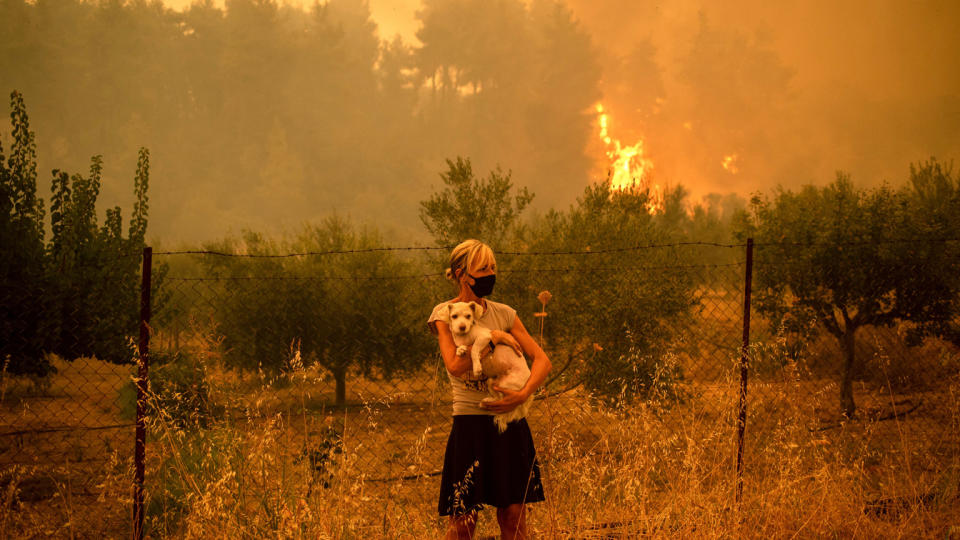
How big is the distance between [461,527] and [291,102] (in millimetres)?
127885

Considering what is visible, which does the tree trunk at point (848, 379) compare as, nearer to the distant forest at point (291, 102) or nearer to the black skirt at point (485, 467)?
the black skirt at point (485, 467)

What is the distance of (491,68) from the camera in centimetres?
12744

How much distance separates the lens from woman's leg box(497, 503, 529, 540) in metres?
2.87

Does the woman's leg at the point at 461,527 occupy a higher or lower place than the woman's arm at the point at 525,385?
lower

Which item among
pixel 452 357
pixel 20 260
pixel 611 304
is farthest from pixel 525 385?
pixel 20 260

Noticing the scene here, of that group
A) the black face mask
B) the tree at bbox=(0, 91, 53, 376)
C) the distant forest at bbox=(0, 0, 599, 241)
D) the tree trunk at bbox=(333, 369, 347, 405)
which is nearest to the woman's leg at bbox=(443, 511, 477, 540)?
the black face mask

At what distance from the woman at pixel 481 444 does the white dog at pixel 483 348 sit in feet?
0.16

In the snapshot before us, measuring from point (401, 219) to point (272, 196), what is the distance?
2557 cm

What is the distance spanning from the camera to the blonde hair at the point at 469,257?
2844 millimetres

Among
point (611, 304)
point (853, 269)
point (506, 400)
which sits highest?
point (853, 269)

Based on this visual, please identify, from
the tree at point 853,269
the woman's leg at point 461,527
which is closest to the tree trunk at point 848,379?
the tree at point 853,269

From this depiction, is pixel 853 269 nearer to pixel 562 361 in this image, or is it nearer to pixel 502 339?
pixel 562 361

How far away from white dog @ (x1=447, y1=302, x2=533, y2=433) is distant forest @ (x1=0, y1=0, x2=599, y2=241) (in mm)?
88977

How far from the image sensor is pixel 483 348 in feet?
8.81
